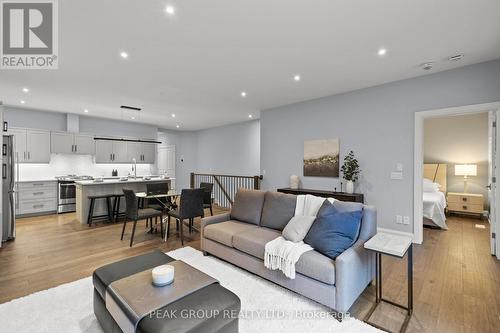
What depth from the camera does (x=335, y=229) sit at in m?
2.27

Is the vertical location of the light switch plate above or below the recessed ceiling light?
below

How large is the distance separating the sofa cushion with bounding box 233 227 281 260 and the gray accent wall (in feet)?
8.43

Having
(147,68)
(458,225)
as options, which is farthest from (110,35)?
(458,225)

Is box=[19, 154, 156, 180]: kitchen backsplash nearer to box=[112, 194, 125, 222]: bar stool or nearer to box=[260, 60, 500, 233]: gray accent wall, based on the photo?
box=[112, 194, 125, 222]: bar stool

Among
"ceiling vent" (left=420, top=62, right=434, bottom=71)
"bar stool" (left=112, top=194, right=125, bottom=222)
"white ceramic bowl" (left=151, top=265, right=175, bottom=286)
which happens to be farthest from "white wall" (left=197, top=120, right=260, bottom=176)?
"white ceramic bowl" (left=151, top=265, right=175, bottom=286)

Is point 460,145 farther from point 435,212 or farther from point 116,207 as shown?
point 116,207

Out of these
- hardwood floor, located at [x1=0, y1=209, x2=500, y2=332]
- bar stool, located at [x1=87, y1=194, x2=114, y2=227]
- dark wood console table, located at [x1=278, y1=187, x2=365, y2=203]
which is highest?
dark wood console table, located at [x1=278, y1=187, x2=365, y2=203]

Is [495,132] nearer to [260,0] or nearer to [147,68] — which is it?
[260,0]

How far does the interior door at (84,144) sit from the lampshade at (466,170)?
1028 centimetres

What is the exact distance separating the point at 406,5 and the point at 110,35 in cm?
317

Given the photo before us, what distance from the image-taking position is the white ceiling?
7.38ft

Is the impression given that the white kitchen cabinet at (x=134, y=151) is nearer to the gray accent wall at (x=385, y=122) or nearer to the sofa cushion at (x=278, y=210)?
the gray accent wall at (x=385, y=122)

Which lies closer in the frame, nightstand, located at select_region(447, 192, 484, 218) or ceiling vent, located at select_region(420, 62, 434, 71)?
ceiling vent, located at select_region(420, 62, 434, 71)

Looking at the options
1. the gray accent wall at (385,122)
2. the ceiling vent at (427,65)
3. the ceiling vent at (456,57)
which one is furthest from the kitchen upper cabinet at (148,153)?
the ceiling vent at (456,57)
